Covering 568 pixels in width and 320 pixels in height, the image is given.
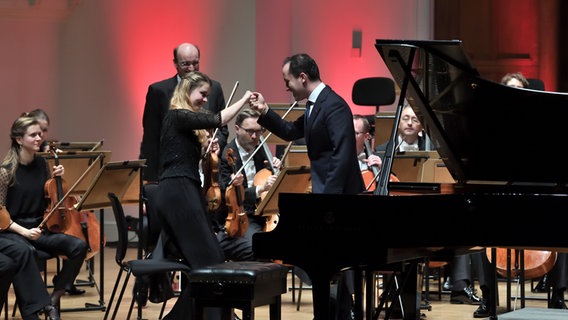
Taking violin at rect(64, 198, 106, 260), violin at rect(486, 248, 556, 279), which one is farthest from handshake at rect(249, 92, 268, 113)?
violin at rect(486, 248, 556, 279)

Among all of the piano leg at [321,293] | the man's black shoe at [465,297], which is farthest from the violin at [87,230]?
the piano leg at [321,293]

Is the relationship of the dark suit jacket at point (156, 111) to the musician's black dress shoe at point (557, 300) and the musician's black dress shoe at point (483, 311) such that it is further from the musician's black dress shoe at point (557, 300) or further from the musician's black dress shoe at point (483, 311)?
the musician's black dress shoe at point (557, 300)

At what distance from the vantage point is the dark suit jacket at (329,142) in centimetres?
484

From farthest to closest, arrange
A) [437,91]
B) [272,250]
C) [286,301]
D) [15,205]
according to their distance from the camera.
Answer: [286,301] < [15,205] < [437,91] < [272,250]

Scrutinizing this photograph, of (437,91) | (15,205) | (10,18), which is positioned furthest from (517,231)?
(10,18)

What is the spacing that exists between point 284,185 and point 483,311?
1.28 m

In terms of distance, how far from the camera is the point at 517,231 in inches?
151

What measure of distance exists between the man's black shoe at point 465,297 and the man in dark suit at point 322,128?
1.63m

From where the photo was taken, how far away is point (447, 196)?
12.5 feet

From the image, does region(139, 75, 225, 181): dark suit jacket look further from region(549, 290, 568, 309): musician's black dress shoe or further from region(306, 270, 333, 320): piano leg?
region(306, 270, 333, 320): piano leg

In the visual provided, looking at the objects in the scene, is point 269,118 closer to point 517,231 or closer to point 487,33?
point 517,231

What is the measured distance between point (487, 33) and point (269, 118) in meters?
4.82

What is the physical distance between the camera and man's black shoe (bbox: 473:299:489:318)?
19.3 ft

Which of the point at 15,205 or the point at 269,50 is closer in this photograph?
the point at 15,205
